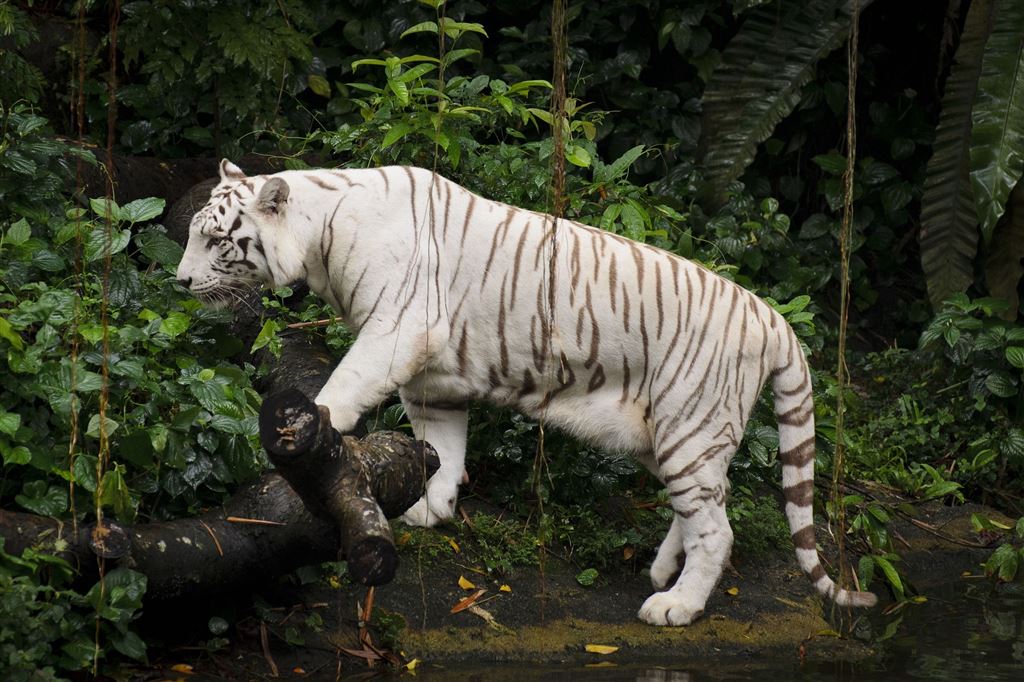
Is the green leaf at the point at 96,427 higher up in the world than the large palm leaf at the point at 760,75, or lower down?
lower down

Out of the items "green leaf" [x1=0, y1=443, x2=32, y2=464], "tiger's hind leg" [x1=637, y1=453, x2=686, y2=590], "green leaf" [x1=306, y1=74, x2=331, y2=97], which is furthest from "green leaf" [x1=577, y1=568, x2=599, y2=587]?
"green leaf" [x1=306, y1=74, x2=331, y2=97]

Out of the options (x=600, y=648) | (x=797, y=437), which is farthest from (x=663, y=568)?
(x=797, y=437)

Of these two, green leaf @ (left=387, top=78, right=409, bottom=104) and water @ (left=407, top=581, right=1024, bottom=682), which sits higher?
green leaf @ (left=387, top=78, right=409, bottom=104)

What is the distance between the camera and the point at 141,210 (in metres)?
5.12

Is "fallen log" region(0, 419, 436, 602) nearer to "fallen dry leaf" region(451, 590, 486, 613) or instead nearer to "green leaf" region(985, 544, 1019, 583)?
"fallen dry leaf" region(451, 590, 486, 613)

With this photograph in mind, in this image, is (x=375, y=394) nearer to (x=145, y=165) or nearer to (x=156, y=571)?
(x=156, y=571)

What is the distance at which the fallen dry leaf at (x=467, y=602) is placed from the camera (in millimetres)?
4684

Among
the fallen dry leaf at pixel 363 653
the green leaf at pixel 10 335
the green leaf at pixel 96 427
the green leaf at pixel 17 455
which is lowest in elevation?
the fallen dry leaf at pixel 363 653

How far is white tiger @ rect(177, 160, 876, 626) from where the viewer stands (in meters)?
4.66

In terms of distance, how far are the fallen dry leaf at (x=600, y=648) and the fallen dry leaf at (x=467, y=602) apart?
0.46 metres

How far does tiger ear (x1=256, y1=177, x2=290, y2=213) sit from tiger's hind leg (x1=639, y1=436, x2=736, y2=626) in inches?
68.3

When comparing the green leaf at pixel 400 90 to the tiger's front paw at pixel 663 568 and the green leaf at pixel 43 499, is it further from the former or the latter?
the green leaf at pixel 43 499

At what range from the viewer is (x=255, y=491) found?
435 centimetres

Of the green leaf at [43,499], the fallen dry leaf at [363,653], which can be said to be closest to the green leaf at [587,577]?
the fallen dry leaf at [363,653]
